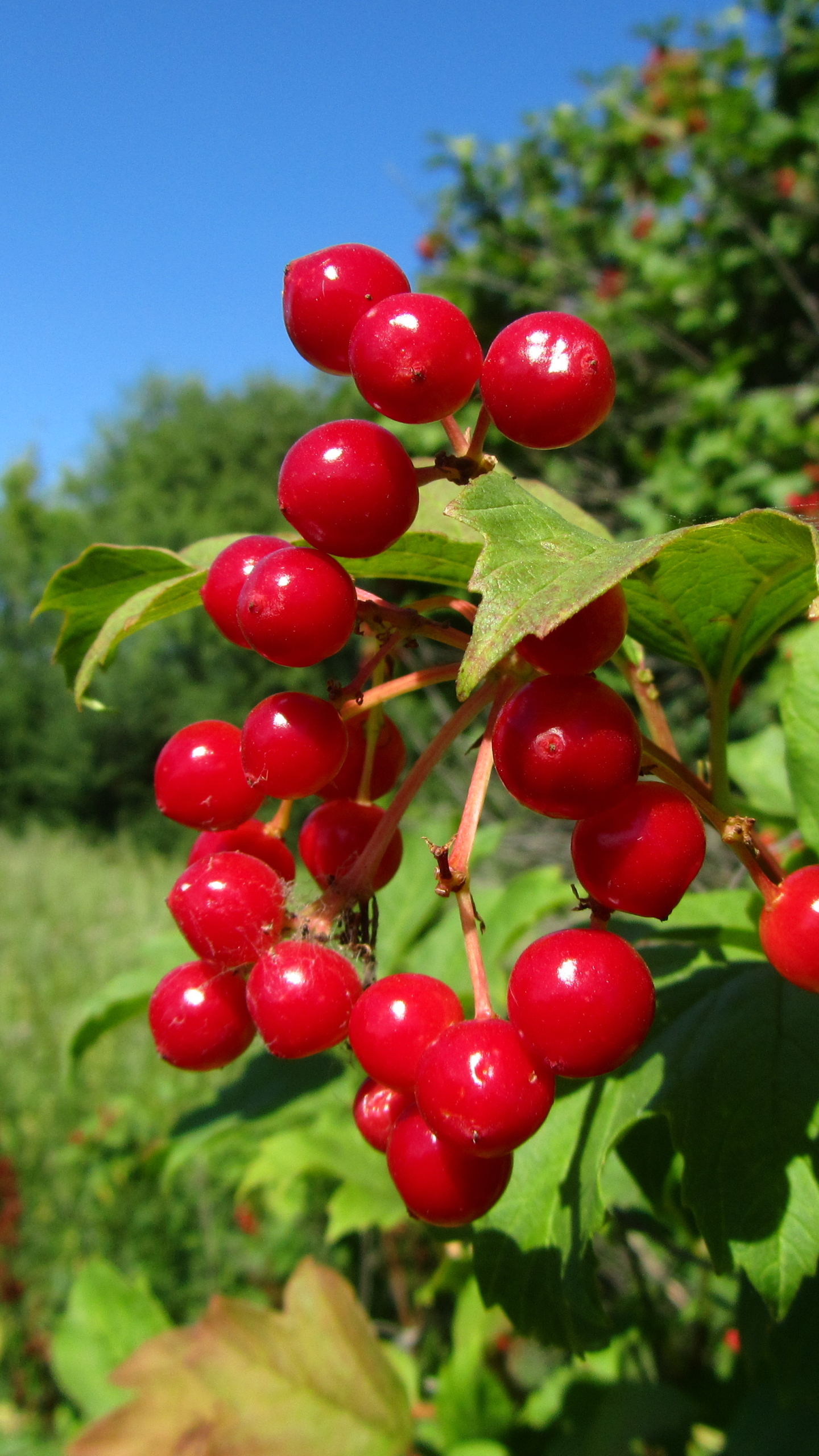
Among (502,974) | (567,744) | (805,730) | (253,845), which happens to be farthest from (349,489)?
(502,974)

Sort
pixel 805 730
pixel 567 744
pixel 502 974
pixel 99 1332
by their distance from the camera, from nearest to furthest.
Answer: pixel 567 744 → pixel 805 730 → pixel 502 974 → pixel 99 1332

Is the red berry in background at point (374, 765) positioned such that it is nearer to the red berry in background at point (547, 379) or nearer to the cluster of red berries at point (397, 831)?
the cluster of red berries at point (397, 831)

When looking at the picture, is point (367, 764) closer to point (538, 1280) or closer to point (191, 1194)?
point (538, 1280)

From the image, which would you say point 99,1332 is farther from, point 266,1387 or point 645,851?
point 645,851

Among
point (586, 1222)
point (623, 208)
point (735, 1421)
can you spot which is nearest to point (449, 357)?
point (586, 1222)

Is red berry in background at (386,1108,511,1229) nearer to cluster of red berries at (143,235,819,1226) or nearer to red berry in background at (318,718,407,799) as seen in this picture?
cluster of red berries at (143,235,819,1226)

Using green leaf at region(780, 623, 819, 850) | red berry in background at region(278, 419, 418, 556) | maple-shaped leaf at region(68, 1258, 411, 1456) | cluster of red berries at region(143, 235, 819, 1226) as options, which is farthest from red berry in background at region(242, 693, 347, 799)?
maple-shaped leaf at region(68, 1258, 411, 1456)
